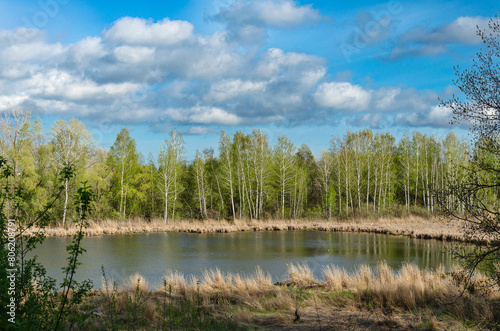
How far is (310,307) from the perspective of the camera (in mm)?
9984

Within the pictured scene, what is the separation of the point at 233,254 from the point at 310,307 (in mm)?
15631

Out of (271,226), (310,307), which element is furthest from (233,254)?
(271,226)

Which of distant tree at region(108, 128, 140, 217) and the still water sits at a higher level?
distant tree at region(108, 128, 140, 217)

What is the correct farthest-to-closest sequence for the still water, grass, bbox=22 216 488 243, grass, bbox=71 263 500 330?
grass, bbox=22 216 488 243
the still water
grass, bbox=71 263 500 330

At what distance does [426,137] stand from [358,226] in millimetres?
25435

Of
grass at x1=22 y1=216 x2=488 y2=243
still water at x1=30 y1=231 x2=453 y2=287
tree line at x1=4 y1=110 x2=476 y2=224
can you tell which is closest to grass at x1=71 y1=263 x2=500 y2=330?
still water at x1=30 y1=231 x2=453 y2=287

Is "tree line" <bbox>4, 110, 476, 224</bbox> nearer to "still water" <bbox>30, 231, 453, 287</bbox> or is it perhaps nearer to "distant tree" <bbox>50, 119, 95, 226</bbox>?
"distant tree" <bbox>50, 119, 95, 226</bbox>

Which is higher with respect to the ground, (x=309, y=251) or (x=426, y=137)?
(x=426, y=137)

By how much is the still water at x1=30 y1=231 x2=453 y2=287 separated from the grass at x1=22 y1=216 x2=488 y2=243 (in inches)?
143

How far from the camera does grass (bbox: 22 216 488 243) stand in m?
37.4

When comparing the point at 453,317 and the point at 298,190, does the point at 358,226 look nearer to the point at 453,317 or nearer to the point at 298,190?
the point at 298,190

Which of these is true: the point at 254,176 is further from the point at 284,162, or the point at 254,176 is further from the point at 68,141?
the point at 68,141

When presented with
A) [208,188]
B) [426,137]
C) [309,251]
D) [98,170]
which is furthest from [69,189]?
[426,137]

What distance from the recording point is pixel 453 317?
855 cm
